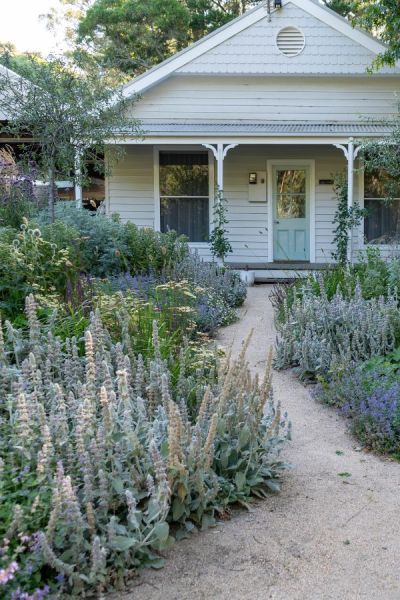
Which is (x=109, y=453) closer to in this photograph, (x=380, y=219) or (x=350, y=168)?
(x=350, y=168)

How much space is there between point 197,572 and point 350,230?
39.4ft

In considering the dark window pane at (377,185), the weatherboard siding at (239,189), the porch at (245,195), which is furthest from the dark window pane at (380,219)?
the weatherboard siding at (239,189)

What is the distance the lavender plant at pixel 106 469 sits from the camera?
3.06m

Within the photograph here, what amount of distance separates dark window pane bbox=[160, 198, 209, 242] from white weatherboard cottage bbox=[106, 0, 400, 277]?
2 cm

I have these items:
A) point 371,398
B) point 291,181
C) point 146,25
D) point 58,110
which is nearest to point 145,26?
point 146,25

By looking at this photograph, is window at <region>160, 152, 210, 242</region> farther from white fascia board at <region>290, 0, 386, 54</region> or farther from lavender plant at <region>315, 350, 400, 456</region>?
lavender plant at <region>315, 350, 400, 456</region>

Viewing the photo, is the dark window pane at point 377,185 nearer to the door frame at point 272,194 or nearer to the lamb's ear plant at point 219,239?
the door frame at point 272,194

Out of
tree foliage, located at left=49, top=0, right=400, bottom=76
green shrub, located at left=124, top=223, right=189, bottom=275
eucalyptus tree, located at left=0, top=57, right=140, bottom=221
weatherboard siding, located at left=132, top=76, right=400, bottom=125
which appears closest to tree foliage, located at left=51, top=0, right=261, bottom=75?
tree foliage, located at left=49, top=0, right=400, bottom=76

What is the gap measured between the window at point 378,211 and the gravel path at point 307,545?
10997 millimetres

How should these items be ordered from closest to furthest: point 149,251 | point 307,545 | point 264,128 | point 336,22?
point 307,545 < point 149,251 < point 264,128 < point 336,22

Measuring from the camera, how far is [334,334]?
24.2 ft

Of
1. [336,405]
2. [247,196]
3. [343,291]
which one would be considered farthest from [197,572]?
[247,196]

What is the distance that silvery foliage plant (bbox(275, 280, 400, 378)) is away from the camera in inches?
269

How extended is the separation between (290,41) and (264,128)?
2150 mm
